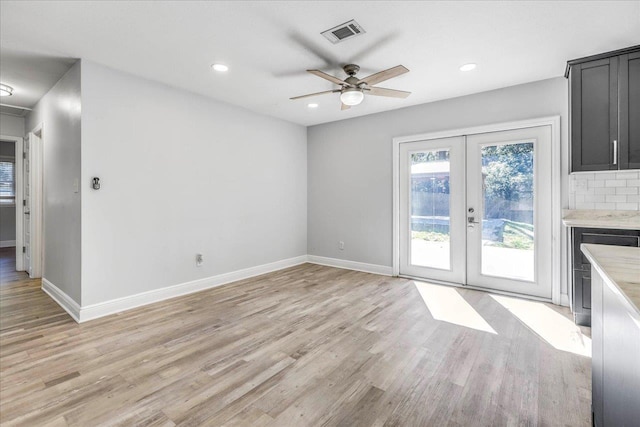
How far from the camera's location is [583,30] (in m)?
2.62

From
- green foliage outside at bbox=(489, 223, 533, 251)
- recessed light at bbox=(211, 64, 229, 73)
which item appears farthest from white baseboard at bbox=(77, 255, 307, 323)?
green foliage outside at bbox=(489, 223, 533, 251)

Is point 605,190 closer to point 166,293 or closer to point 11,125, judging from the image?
point 166,293

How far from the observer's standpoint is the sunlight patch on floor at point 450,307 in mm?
3102

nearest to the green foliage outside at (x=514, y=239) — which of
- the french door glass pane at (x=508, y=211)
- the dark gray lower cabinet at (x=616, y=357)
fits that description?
the french door glass pane at (x=508, y=211)

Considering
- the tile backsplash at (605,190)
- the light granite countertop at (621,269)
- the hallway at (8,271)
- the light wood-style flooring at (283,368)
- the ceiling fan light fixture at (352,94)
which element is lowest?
the light wood-style flooring at (283,368)

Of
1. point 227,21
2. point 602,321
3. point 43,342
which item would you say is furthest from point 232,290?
point 602,321

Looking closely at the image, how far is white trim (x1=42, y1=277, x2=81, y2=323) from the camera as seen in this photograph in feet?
10.6

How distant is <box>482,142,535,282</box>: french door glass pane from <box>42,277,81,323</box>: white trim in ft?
16.2

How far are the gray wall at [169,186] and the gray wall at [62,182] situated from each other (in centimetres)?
19

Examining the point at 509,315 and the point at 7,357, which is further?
the point at 509,315

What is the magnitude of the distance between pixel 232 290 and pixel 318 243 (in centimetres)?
217

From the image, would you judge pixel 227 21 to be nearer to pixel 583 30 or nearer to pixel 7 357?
pixel 583 30

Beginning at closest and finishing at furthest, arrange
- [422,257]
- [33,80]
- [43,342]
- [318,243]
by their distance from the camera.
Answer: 1. [43,342]
2. [33,80]
3. [422,257]
4. [318,243]

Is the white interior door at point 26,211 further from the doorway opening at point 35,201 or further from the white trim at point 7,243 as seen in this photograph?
the white trim at point 7,243
